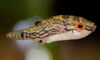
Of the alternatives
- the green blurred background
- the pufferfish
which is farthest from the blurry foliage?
the pufferfish

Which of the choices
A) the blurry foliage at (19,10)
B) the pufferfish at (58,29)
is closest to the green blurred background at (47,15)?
the blurry foliage at (19,10)

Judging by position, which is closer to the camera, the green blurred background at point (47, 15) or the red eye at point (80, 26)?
the red eye at point (80, 26)

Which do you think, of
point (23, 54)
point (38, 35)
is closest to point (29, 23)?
point (38, 35)

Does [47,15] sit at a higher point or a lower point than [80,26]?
higher

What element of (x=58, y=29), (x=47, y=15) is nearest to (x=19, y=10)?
(x=47, y=15)

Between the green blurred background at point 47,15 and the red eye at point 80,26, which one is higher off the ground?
the green blurred background at point 47,15

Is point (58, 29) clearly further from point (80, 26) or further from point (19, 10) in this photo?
point (19, 10)

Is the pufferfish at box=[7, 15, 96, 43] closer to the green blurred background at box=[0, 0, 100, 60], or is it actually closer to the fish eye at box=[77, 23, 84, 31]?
the fish eye at box=[77, 23, 84, 31]

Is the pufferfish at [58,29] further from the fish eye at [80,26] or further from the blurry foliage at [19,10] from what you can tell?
the blurry foliage at [19,10]

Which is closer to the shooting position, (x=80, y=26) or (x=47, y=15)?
(x=80, y=26)
